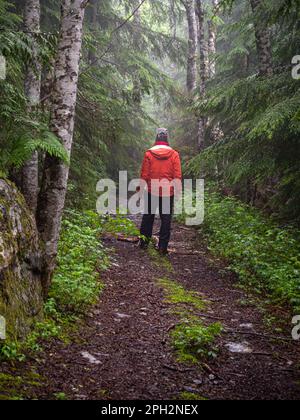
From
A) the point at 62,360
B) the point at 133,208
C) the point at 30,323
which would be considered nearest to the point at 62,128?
the point at 30,323

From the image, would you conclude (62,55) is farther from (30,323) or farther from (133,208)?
(133,208)

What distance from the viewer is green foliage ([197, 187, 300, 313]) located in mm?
7035

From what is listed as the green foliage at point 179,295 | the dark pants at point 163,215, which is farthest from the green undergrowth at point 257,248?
the dark pants at point 163,215

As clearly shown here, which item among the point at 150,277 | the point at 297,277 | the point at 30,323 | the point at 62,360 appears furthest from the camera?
the point at 150,277

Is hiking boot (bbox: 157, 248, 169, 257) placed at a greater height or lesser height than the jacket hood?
lesser

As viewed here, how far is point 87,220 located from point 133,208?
6.96 metres

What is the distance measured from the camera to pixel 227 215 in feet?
39.6

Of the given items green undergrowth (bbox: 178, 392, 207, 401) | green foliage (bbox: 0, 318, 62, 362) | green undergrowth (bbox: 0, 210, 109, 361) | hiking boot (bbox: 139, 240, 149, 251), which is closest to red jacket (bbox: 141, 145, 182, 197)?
hiking boot (bbox: 139, 240, 149, 251)

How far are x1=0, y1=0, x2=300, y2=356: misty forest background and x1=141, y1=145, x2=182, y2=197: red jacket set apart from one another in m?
1.05

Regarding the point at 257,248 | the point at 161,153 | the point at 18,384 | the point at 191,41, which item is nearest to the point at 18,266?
the point at 18,384

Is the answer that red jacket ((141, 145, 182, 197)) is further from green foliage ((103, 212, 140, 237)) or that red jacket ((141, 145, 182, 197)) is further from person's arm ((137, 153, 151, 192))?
green foliage ((103, 212, 140, 237))

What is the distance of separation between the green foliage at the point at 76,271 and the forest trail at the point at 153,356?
231 mm

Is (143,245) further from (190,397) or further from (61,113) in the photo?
(190,397)

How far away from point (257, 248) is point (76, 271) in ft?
13.9
